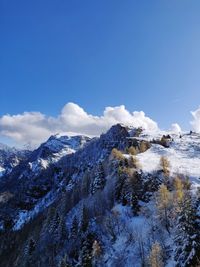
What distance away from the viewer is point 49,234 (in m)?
119

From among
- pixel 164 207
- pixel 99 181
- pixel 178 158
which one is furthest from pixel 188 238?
pixel 178 158

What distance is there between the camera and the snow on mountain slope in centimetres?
11456

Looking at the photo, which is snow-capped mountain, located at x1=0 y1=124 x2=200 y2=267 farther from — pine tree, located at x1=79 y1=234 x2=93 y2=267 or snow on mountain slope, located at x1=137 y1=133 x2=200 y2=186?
snow on mountain slope, located at x1=137 y1=133 x2=200 y2=186

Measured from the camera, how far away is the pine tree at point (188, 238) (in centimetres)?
5990

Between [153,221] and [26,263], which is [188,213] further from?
[26,263]

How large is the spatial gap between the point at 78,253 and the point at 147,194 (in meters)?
27.8

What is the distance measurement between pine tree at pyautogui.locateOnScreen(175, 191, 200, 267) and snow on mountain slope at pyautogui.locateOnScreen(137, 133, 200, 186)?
3999 centimetres

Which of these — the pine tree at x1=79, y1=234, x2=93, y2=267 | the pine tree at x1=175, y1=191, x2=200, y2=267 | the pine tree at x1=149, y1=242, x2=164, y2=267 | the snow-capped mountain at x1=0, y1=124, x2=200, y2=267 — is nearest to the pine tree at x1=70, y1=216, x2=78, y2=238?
the snow-capped mountain at x1=0, y1=124, x2=200, y2=267

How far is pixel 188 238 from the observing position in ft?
199

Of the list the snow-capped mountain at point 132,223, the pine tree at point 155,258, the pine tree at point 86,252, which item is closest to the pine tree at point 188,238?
the snow-capped mountain at point 132,223

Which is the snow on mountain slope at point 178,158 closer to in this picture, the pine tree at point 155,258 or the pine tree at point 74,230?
the pine tree at point 74,230

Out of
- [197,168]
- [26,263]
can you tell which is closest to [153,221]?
[197,168]

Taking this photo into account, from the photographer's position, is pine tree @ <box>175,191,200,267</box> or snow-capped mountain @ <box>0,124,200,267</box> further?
snow-capped mountain @ <box>0,124,200,267</box>

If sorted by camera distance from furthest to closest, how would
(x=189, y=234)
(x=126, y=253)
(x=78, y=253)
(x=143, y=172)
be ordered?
(x=143, y=172) → (x=78, y=253) → (x=126, y=253) → (x=189, y=234)
